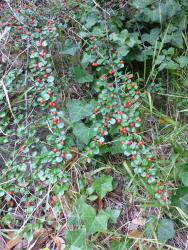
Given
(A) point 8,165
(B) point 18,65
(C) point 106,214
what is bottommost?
(C) point 106,214

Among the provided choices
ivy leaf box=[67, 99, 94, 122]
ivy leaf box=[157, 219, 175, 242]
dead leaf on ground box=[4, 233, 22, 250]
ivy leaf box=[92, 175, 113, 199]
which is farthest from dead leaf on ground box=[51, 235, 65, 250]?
ivy leaf box=[67, 99, 94, 122]

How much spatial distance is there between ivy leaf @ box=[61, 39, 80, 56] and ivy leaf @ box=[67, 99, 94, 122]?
0.88ft

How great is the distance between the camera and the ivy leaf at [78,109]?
70.3 inches

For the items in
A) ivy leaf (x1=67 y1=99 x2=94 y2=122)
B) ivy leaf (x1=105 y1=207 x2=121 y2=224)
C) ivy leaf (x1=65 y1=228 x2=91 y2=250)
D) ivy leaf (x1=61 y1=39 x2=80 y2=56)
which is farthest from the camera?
ivy leaf (x1=61 y1=39 x2=80 y2=56)

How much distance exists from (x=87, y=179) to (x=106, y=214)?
0.21 meters

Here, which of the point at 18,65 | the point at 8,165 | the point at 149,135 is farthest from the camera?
the point at 18,65

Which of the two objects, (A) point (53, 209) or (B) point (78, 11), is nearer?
(A) point (53, 209)

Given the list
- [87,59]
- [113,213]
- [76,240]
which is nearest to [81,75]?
[87,59]

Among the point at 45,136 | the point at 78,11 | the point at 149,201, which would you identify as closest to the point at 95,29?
the point at 78,11

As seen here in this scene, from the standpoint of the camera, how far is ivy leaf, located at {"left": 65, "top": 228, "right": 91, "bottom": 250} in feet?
5.04

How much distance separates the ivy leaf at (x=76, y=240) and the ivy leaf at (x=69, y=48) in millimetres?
896

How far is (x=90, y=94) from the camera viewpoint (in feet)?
6.41

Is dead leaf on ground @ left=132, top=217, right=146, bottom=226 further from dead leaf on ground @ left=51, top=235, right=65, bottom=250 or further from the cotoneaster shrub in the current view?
dead leaf on ground @ left=51, top=235, right=65, bottom=250

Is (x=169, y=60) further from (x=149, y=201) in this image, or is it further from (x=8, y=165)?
(x=8, y=165)
